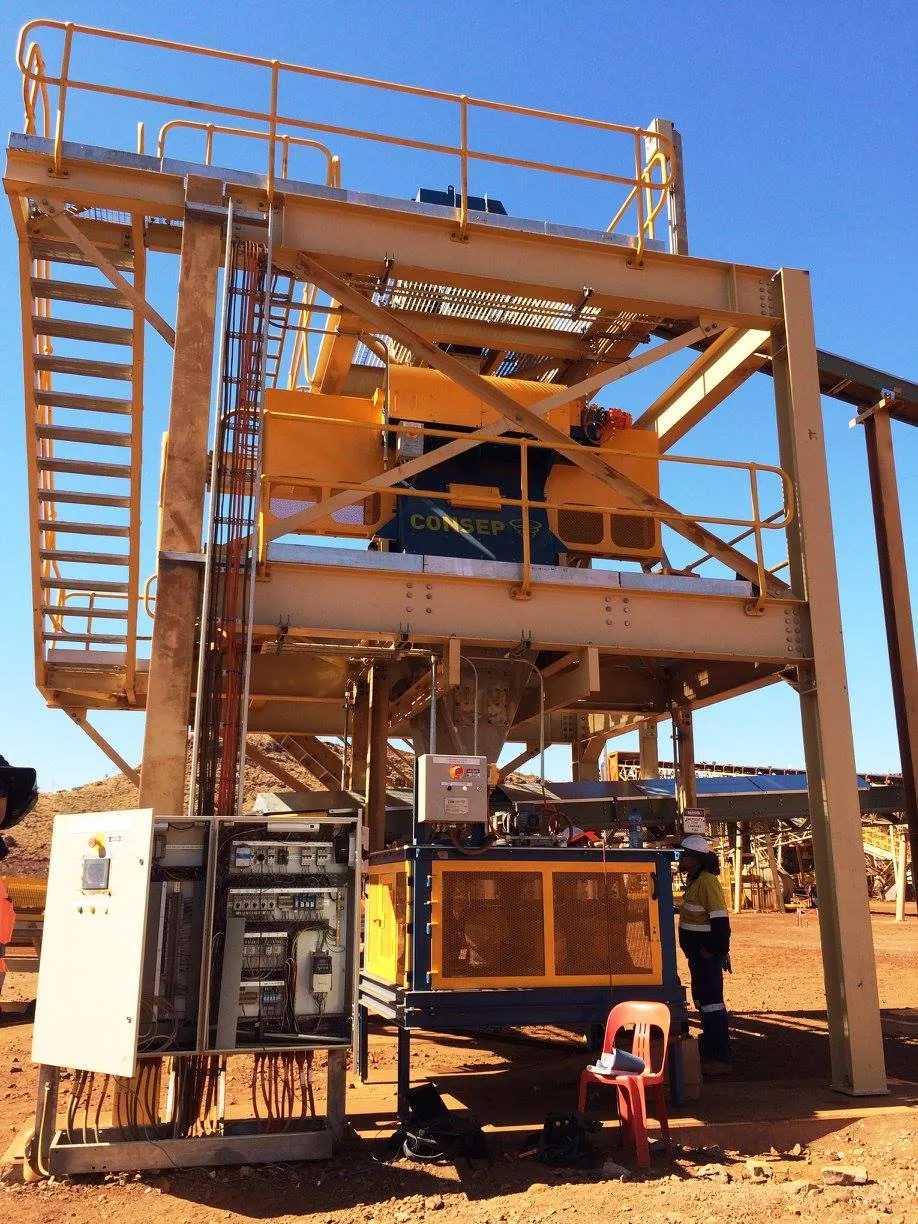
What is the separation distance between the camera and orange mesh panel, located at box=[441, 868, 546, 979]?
7.13 metres

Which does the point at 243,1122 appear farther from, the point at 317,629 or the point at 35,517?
the point at 35,517

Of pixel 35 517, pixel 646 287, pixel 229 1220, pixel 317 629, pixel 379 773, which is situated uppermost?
pixel 646 287

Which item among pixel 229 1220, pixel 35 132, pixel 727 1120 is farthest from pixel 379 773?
pixel 35 132

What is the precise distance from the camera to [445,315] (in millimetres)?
10227

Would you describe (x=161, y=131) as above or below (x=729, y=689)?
above

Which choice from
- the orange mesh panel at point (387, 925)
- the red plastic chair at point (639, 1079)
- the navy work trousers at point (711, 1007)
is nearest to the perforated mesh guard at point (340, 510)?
the orange mesh panel at point (387, 925)

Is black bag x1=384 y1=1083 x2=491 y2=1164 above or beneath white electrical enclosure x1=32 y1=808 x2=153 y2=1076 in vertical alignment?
beneath

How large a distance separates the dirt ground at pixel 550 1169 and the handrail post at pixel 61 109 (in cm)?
707

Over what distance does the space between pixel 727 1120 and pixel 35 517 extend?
290 inches

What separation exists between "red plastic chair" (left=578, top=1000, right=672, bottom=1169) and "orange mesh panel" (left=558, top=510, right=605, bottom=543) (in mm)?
4482

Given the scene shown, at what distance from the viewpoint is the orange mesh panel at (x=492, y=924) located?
23.4 feet

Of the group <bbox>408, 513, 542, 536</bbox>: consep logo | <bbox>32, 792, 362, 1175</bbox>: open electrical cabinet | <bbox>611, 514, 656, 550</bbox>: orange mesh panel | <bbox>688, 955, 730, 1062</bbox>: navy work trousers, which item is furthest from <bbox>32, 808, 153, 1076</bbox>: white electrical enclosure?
<bbox>611, 514, 656, 550</bbox>: orange mesh panel

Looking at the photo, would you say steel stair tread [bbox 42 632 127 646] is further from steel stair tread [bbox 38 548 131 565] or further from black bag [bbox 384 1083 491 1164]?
black bag [bbox 384 1083 491 1164]

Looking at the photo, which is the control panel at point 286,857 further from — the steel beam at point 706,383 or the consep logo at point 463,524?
the steel beam at point 706,383
